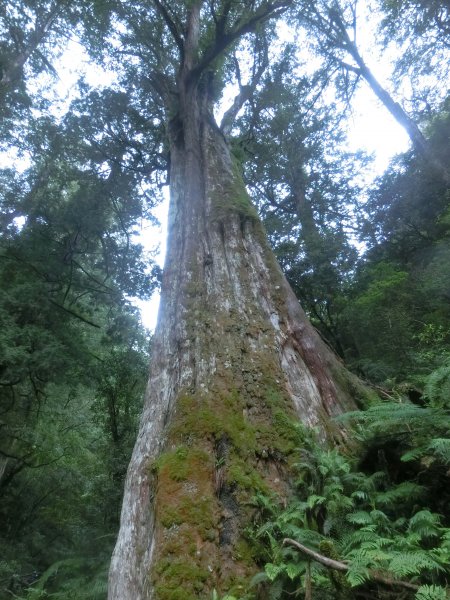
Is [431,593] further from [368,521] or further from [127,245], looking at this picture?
[127,245]

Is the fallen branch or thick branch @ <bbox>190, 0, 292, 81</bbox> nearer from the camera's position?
the fallen branch

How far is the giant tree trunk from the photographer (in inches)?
99.0

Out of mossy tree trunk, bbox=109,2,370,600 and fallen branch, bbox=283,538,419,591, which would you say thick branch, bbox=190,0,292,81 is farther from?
fallen branch, bbox=283,538,419,591

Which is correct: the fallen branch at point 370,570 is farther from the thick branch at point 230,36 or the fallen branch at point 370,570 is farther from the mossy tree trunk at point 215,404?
the thick branch at point 230,36

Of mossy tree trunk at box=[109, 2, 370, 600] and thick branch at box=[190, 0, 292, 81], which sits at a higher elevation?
thick branch at box=[190, 0, 292, 81]

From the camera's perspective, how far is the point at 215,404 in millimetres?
3383

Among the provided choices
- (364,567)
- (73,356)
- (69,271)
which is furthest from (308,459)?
(69,271)

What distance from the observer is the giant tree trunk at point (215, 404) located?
8.25 ft

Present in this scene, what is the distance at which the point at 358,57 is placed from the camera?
13.5 meters

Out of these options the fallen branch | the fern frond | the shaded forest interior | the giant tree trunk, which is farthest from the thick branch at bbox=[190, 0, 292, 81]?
the fern frond

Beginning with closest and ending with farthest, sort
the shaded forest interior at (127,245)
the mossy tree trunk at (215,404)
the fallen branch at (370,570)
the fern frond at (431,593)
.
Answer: the fern frond at (431,593) < the fallen branch at (370,570) < the mossy tree trunk at (215,404) < the shaded forest interior at (127,245)

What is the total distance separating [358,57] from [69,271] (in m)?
11.6

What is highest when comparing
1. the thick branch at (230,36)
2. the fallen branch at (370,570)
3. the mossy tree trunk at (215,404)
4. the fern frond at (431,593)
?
the thick branch at (230,36)

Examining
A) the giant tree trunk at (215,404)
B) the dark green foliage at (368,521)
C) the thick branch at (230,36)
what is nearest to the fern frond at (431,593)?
the dark green foliage at (368,521)
